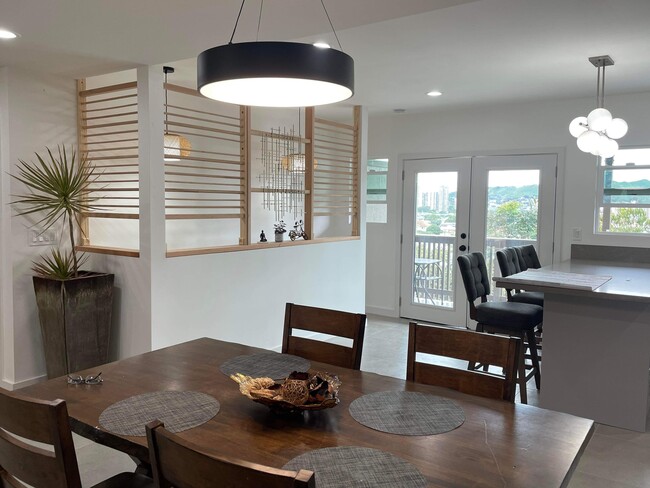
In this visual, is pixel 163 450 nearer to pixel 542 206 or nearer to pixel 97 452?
pixel 97 452

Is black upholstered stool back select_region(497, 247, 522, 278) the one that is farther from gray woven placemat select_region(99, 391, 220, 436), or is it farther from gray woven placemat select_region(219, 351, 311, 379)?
gray woven placemat select_region(99, 391, 220, 436)

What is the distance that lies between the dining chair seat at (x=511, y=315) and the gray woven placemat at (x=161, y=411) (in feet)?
8.05

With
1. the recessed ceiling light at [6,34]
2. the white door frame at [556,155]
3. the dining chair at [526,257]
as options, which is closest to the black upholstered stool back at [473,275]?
the dining chair at [526,257]

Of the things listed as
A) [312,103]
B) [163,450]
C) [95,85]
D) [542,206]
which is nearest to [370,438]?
[163,450]

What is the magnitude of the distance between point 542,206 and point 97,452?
4.48 metres

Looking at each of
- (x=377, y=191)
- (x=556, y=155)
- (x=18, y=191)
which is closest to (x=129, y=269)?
(x=18, y=191)

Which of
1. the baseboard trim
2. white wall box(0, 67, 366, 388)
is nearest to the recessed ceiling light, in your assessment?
white wall box(0, 67, 366, 388)

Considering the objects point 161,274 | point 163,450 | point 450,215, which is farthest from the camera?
→ point 450,215

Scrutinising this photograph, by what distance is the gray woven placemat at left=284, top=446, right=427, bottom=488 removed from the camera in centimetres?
122

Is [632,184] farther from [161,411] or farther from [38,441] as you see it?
[38,441]

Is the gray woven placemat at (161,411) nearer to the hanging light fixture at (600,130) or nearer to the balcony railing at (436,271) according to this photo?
the hanging light fixture at (600,130)

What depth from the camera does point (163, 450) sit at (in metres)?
1.07

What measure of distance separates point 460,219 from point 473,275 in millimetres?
2126

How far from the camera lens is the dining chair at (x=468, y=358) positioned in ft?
5.90
